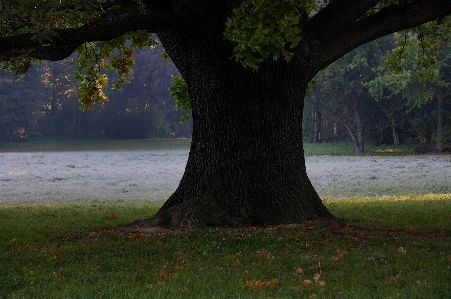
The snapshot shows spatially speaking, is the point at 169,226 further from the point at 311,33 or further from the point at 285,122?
the point at 311,33

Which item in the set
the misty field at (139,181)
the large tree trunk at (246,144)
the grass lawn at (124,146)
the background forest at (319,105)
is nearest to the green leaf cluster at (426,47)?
the large tree trunk at (246,144)

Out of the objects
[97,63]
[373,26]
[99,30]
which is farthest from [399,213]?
[97,63]

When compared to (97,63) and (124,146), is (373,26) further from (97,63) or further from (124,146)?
(124,146)

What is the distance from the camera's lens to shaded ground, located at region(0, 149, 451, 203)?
2423 cm

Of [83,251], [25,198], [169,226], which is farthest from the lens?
[25,198]

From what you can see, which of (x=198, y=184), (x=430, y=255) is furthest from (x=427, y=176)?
(x=430, y=255)

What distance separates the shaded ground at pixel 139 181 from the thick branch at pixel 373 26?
38.0 ft

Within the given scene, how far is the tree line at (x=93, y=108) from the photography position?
7619 cm

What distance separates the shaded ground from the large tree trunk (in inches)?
417

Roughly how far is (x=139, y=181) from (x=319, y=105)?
35033 millimetres

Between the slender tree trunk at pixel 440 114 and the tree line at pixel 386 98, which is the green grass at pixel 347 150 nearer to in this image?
the tree line at pixel 386 98

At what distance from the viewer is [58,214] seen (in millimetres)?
16016

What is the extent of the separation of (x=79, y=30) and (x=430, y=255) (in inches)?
263

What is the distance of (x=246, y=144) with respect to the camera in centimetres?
1205
